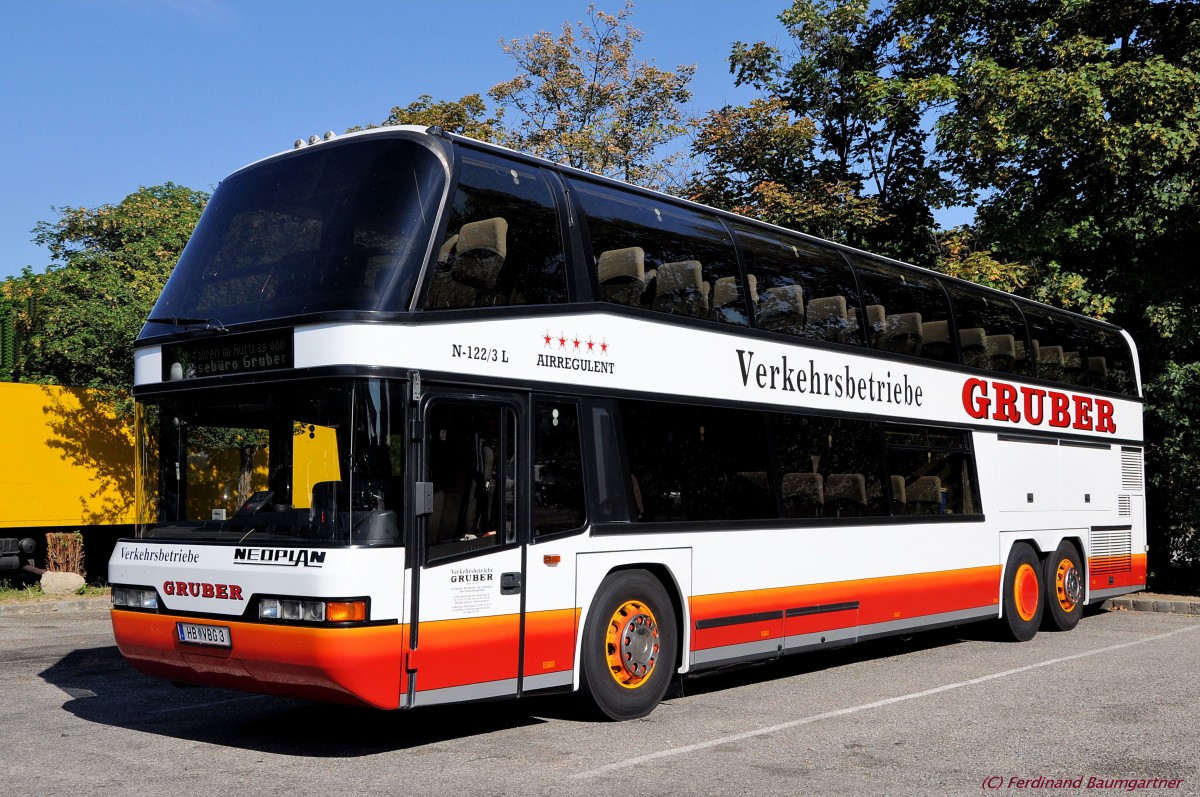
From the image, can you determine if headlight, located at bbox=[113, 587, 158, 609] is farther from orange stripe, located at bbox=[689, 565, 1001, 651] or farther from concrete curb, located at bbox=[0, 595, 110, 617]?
concrete curb, located at bbox=[0, 595, 110, 617]

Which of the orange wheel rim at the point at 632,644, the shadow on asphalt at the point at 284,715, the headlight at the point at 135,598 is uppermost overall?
the headlight at the point at 135,598

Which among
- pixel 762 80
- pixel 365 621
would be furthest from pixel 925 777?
pixel 762 80

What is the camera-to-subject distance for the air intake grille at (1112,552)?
51.5ft

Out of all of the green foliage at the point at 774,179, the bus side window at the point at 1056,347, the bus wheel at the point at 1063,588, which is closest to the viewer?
the bus wheel at the point at 1063,588

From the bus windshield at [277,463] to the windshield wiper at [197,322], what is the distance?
1.36 ft

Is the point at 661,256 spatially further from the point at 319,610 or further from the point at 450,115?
the point at 450,115

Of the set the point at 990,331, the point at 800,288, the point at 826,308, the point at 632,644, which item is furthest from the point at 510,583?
the point at 990,331

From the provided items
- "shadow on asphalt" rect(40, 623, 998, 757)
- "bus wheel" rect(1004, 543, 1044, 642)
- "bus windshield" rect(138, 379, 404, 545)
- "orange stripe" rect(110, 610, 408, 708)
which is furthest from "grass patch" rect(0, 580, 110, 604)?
"bus wheel" rect(1004, 543, 1044, 642)

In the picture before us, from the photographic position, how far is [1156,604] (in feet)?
59.6

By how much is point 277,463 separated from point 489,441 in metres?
1.37

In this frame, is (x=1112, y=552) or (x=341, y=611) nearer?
(x=341, y=611)

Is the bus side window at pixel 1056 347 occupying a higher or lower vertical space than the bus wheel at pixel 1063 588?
higher

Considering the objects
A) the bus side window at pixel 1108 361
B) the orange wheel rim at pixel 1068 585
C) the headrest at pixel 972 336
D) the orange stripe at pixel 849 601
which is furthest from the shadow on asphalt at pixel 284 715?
the bus side window at pixel 1108 361

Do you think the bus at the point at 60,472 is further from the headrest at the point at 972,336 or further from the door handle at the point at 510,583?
the door handle at the point at 510,583
